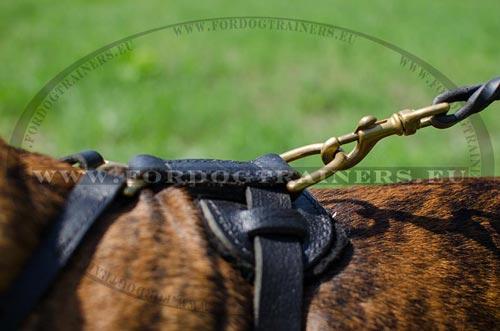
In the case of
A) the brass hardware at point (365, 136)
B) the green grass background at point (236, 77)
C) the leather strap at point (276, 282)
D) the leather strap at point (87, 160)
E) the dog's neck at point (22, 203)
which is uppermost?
the green grass background at point (236, 77)

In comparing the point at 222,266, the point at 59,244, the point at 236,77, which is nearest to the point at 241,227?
the point at 222,266

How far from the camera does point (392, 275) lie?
5.44ft

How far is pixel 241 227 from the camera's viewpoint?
5.15 ft

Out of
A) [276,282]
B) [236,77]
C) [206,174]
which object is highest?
[236,77]

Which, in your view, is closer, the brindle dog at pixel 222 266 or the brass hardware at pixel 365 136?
the brindle dog at pixel 222 266

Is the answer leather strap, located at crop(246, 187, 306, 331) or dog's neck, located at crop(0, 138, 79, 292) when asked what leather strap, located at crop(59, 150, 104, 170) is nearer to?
dog's neck, located at crop(0, 138, 79, 292)

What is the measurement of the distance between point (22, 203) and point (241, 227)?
1.83ft

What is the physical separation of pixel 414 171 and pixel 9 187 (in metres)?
3.77

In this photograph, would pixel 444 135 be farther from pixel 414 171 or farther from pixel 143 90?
pixel 143 90

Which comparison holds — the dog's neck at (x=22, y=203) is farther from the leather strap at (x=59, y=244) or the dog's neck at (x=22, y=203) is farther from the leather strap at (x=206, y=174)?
the leather strap at (x=206, y=174)

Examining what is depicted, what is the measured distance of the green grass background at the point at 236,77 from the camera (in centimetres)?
516

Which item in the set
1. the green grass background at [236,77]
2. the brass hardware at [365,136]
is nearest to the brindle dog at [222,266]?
the brass hardware at [365,136]

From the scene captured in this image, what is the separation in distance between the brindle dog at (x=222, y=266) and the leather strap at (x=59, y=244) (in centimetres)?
3

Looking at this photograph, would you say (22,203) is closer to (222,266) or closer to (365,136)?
(222,266)
